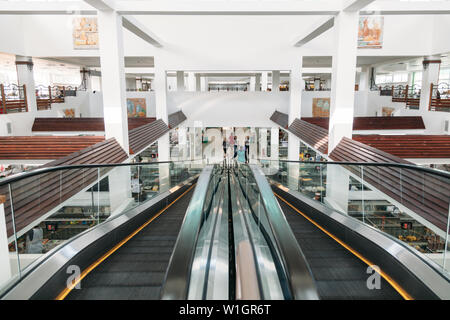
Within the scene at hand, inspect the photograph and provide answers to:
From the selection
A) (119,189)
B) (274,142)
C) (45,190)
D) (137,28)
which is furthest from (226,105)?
(45,190)

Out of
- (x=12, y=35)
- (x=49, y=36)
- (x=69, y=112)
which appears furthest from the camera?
(x=69, y=112)

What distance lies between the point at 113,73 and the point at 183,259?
297 inches

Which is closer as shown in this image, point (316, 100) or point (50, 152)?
point (50, 152)

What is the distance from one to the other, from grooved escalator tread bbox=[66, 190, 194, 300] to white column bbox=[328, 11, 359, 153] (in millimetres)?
6203

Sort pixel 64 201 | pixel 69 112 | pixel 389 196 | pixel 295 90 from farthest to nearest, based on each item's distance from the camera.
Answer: pixel 69 112 < pixel 295 90 < pixel 389 196 < pixel 64 201

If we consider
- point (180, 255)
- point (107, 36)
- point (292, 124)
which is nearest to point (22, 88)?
point (107, 36)

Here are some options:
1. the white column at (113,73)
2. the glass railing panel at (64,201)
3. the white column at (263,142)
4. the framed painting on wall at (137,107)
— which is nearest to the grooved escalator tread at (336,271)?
the glass railing panel at (64,201)

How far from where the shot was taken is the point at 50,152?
30.8 ft

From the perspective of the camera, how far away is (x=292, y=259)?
2.25 meters

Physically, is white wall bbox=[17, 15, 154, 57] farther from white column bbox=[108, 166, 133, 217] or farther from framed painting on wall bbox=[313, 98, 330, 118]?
framed painting on wall bbox=[313, 98, 330, 118]

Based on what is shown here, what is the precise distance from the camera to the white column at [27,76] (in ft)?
45.0

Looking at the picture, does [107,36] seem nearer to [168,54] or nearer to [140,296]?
[168,54]

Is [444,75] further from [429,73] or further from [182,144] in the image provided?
[182,144]

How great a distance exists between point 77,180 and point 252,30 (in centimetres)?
1094
